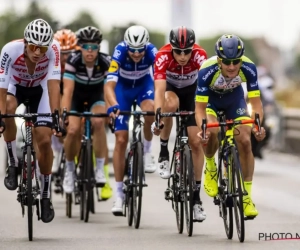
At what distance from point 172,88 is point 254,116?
7.00 feet

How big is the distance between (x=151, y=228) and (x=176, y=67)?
6.07 feet

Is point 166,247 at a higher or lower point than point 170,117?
lower

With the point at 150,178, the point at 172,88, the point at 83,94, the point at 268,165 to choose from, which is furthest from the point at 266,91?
the point at 172,88

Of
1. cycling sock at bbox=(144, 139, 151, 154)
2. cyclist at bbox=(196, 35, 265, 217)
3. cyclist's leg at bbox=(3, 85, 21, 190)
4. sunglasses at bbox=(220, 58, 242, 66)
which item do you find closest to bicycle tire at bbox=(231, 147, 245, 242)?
cyclist at bbox=(196, 35, 265, 217)

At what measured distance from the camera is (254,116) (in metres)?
11.0

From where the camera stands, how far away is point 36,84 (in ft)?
39.5

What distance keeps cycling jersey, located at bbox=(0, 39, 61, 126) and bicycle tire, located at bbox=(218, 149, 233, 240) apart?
1882 millimetres

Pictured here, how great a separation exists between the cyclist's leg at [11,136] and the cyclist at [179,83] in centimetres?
152

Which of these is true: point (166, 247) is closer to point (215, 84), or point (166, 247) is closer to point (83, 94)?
point (215, 84)

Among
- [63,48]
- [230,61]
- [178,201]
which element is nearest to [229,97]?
[230,61]

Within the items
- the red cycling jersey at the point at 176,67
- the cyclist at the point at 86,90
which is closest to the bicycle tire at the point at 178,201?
the red cycling jersey at the point at 176,67

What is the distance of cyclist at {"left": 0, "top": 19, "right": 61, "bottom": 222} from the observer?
11383 mm

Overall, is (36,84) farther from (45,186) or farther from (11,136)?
(45,186)

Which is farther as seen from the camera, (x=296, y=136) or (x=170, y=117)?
(x=296, y=136)
